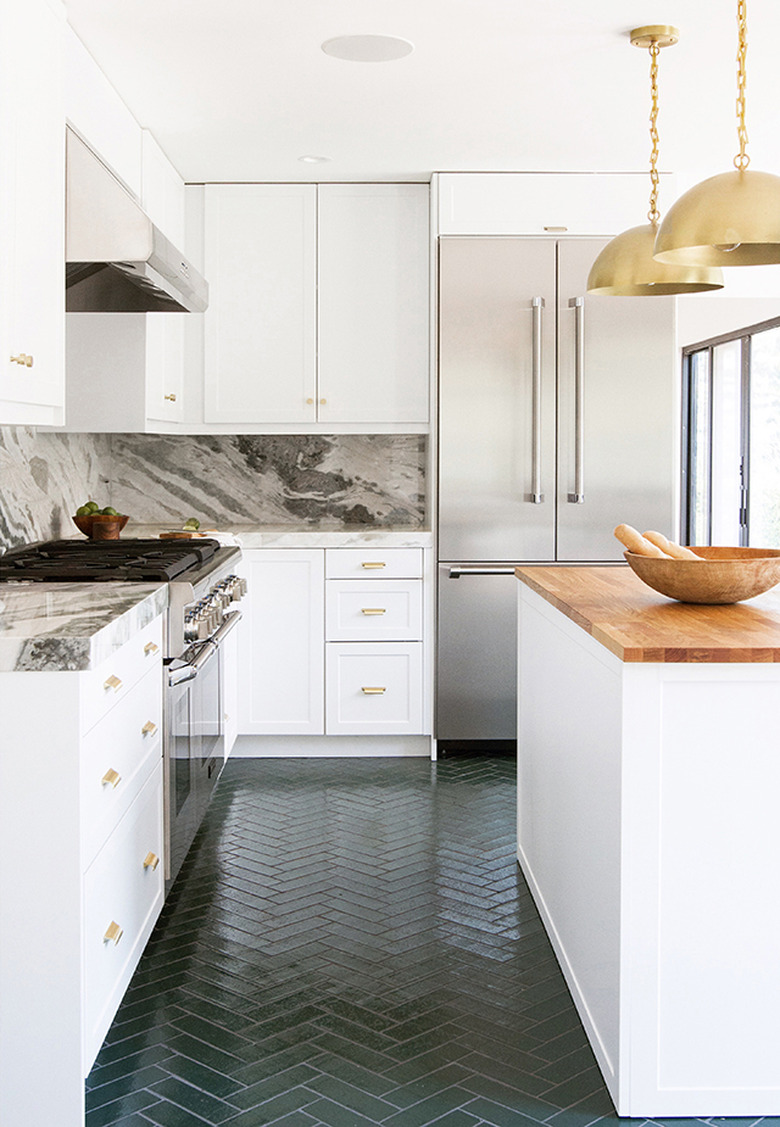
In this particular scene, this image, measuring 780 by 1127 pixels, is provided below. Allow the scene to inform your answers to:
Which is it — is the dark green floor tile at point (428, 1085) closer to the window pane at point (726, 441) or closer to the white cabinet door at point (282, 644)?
the white cabinet door at point (282, 644)

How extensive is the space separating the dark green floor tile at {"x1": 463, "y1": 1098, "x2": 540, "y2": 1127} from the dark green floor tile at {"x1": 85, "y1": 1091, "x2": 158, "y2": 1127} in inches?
24.3

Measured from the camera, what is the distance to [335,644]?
4773mm

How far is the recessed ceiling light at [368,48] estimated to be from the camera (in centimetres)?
328

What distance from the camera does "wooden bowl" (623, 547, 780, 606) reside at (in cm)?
242

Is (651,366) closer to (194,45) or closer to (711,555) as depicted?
(711,555)

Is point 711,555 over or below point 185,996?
over

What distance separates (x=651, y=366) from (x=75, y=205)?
2.64 m

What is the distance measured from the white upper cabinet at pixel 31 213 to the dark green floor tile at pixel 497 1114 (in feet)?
5.95

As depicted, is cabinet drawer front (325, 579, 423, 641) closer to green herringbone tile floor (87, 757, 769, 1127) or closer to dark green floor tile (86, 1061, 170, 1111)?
green herringbone tile floor (87, 757, 769, 1127)

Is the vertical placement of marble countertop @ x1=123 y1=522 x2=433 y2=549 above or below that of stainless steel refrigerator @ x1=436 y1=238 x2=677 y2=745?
below

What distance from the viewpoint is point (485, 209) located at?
186 inches

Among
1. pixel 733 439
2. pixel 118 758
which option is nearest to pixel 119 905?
pixel 118 758

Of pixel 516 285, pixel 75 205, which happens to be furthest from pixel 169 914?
pixel 516 285

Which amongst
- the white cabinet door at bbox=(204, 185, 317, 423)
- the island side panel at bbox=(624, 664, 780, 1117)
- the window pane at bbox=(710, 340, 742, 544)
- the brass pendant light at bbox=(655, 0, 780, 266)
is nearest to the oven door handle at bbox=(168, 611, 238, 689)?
the island side panel at bbox=(624, 664, 780, 1117)
